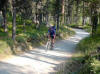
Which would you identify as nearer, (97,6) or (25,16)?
(97,6)

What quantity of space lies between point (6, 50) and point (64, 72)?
4.45 m

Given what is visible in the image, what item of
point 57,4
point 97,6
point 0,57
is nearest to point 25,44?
point 0,57

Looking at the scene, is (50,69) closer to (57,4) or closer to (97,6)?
(97,6)

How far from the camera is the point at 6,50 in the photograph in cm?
1023

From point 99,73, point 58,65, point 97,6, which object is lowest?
point 58,65

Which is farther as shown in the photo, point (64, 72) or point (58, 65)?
point (58, 65)

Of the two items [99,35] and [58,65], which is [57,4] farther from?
[58,65]

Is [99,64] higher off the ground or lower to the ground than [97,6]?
lower

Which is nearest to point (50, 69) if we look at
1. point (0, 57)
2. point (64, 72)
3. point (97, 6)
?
point (64, 72)

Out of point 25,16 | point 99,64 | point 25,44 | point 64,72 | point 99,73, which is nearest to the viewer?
point 99,73

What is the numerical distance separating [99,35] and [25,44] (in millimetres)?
6617

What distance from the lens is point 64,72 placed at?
760 centimetres

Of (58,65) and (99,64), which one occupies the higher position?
(99,64)

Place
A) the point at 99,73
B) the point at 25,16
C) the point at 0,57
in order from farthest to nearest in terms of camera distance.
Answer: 1. the point at 25,16
2. the point at 0,57
3. the point at 99,73
